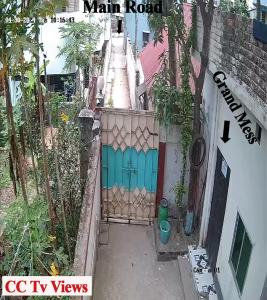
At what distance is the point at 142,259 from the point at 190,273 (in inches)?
34.9

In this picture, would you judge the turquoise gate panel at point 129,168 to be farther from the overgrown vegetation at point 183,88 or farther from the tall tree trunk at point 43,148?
the tall tree trunk at point 43,148

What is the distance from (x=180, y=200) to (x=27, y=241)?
11.4ft

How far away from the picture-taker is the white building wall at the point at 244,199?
13.3 ft

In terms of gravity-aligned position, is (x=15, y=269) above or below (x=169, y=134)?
below

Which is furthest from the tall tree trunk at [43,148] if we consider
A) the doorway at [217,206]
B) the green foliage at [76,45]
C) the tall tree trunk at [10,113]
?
the green foliage at [76,45]

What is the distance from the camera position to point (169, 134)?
692cm

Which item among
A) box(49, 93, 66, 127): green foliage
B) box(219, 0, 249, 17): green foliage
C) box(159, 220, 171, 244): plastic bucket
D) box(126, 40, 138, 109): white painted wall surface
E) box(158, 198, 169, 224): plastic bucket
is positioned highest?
box(219, 0, 249, 17): green foliage

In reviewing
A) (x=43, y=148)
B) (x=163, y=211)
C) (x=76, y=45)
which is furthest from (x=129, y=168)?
(x=76, y=45)

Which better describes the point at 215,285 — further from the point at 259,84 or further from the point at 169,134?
the point at 259,84

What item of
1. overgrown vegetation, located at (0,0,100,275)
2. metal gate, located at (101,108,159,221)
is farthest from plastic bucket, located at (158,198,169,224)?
overgrown vegetation, located at (0,0,100,275)

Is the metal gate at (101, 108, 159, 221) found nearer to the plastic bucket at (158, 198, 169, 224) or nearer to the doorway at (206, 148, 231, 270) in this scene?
the plastic bucket at (158, 198, 169, 224)

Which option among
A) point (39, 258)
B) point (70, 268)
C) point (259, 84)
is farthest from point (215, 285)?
point (259, 84)

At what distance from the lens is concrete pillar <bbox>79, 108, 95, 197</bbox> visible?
20.6 ft

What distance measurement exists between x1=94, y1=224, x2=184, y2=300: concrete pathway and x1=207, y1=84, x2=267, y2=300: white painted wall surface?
1.00 meters
